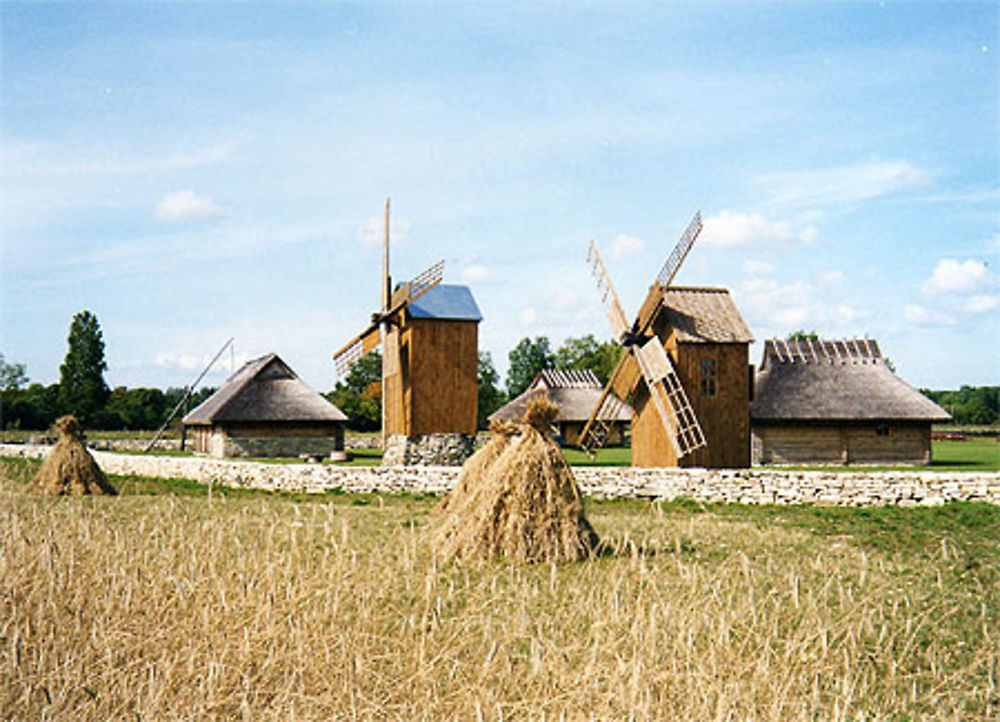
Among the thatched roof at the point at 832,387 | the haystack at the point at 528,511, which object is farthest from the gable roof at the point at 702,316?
the haystack at the point at 528,511

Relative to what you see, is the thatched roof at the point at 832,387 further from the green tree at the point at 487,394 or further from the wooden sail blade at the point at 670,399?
the green tree at the point at 487,394

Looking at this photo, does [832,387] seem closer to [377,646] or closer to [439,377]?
[439,377]

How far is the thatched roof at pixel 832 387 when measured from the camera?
30.3m

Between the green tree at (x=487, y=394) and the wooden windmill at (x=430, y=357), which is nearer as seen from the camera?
the wooden windmill at (x=430, y=357)

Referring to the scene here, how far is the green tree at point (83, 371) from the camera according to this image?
59.9 m

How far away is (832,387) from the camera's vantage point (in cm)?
3103

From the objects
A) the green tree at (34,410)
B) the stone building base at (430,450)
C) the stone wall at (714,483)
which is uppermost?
the green tree at (34,410)

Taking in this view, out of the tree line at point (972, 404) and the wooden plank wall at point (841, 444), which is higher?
the tree line at point (972, 404)

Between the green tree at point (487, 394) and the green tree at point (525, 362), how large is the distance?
213 centimetres

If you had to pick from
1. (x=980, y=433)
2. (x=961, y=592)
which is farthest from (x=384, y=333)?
(x=980, y=433)

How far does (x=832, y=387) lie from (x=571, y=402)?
15.6m

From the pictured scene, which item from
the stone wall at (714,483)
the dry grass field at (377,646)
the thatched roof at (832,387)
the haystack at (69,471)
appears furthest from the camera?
the thatched roof at (832,387)

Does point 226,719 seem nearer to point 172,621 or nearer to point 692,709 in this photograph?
point 172,621

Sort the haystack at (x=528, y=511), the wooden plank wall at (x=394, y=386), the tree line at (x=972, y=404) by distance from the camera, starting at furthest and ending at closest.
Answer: the tree line at (x=972, y=404) → the wooden plank wall at (x=394, y=386) → the haystack at (x=528, y=511)
